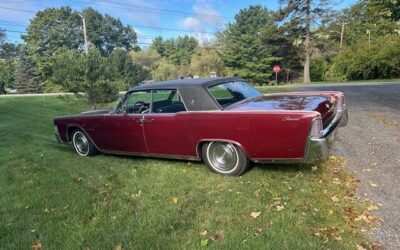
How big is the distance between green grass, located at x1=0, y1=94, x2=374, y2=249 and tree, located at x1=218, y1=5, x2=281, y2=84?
42923mm

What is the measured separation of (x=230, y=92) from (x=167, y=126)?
112 cm

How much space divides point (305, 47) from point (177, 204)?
132ft

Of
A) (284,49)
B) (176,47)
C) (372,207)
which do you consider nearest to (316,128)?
(372,207)

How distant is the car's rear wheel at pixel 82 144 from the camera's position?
7035mm

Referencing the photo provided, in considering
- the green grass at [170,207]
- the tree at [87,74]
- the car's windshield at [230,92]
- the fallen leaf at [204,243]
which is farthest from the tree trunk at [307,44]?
the fallen leaf at [204,243]

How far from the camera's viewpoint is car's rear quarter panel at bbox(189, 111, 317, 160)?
447cm

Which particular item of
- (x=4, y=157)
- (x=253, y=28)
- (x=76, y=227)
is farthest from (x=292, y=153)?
(x=253, y=28)

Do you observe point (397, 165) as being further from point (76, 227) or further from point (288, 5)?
point (288, 5)

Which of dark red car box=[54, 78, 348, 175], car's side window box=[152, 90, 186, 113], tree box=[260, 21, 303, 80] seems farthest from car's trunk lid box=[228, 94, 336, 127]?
tree box=[260, 21, 303, 80]

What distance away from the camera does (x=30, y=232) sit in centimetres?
386

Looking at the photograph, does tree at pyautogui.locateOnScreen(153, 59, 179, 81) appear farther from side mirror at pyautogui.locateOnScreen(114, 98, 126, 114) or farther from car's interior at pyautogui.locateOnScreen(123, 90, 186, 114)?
car's interior at pyautogui.locateOnScreen(123, 90, 186, 114)

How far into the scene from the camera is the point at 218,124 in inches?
198

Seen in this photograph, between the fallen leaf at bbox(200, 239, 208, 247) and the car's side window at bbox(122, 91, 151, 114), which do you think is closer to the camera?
the fallen leaf at bbox(200, 239, 208, 247)

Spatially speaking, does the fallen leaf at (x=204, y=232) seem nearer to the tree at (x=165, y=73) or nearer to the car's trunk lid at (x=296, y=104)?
the car's trunk lid at (x=296, y=104)
